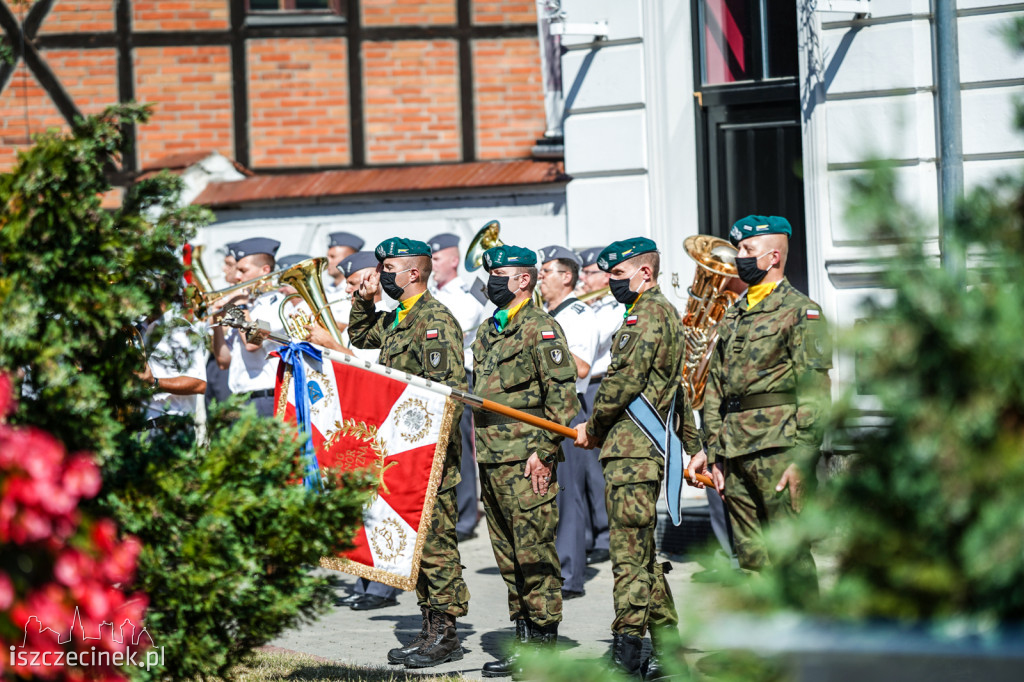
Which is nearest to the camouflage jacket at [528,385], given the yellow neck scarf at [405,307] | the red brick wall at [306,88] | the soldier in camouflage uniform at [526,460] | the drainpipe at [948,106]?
the soldier in camouflage uniform at [526,460]

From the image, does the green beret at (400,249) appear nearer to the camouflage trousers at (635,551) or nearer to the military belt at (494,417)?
the military belt at (494,417)

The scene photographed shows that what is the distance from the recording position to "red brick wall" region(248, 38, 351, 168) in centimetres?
1284

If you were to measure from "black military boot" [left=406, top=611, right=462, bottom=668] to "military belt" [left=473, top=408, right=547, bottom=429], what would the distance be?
999 mm

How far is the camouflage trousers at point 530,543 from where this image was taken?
613cm

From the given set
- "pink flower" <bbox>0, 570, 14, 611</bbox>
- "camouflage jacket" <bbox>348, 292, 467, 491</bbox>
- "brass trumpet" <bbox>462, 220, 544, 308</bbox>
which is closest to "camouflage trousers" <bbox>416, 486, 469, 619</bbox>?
"camouflage jacket" <bbox>348, 292, 467, 491</bbox>

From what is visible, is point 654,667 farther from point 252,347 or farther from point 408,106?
point 408,106

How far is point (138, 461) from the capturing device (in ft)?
11.6

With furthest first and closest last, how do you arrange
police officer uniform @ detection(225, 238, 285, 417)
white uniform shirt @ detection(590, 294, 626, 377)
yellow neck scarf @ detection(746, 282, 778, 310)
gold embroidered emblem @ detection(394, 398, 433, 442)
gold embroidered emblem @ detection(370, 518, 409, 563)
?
white uniform shirt @ detection(590, 294, 626, 377) < police officer uniform @ detection(225, 238, 285, 417) < gold embroidered emblem @ detection(394, 398, 433, 442) < gold embroidered emblem @ detection(370, 518, 409, 563) < yellow neck scarf @ detection(746, 282, 778, 310)

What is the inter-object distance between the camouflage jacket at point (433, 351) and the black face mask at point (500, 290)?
26 centimetres

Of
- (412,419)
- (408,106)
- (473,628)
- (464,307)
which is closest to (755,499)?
(412,419)

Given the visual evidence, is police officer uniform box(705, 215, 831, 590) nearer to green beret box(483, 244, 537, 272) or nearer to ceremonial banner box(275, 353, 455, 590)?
green beret box(483, 244, 537, 272)

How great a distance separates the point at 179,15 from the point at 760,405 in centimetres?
938

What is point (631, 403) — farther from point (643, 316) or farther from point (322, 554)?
point (322, 554)

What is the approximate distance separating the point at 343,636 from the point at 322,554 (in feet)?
11.0
